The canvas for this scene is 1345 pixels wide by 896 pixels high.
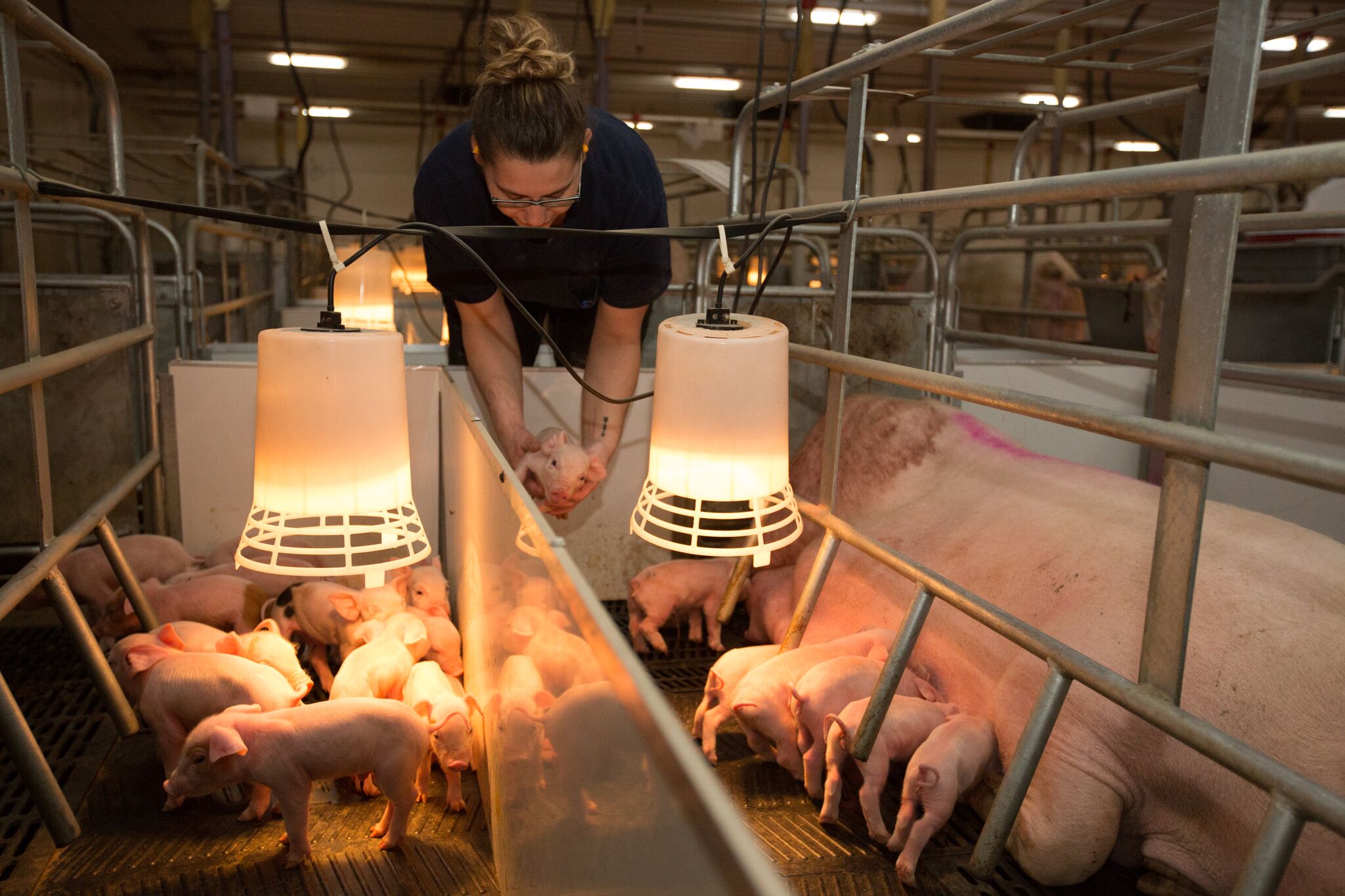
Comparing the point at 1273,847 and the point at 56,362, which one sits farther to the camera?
the point at 56,362

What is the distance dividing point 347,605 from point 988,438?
1.42 m

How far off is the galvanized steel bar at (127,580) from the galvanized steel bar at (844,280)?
4.26 ft

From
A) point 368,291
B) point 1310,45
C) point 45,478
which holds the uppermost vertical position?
point 1310,45

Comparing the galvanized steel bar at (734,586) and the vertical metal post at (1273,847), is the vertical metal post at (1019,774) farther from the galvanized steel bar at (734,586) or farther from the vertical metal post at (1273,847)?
the galvanized steel bar at (734,586)

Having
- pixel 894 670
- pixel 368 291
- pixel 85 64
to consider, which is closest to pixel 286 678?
pixel 894 670

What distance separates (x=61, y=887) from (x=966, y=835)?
4.14 ft

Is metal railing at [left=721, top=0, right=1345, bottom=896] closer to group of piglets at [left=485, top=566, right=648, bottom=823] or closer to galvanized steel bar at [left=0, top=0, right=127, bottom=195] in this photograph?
group of piglets at [left=485, top=566, right=648, bottom=823]

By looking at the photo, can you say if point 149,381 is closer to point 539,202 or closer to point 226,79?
point 539,202

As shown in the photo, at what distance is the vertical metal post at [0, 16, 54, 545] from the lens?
152 centimetres

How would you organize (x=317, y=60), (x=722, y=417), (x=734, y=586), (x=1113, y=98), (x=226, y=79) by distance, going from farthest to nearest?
1. (x=1113, y=98)
2. (x=317, y=60)
3. (x=226, y=79)
4. (x=734, y=586)
5. (x=722, y=417)

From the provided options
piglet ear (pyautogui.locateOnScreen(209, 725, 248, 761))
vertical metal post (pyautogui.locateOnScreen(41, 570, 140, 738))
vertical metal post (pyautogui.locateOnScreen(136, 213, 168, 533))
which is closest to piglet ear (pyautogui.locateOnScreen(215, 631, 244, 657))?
vertical metal post (pyautogui.locateOnScreen(41, 570, 140, 738))

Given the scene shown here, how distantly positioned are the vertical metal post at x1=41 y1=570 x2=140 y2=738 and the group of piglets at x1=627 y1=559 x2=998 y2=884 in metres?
1.00

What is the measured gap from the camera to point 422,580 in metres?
1.99

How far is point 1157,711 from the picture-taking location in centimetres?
108
